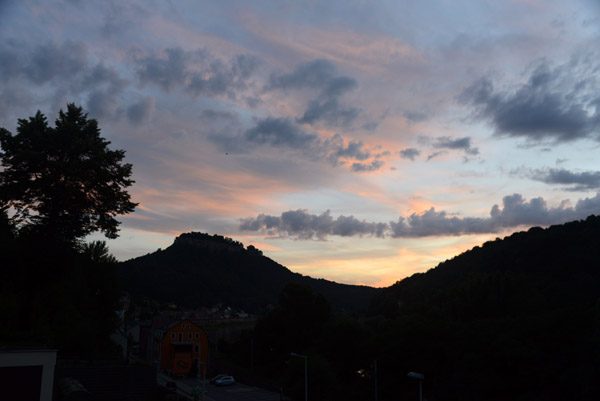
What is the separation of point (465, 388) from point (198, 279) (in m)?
162

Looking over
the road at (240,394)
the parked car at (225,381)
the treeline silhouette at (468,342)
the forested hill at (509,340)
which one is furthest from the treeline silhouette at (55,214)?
the forested hill at (509,340)

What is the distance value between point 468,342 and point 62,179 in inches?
1741

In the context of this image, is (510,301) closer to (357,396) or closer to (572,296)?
(572,296)

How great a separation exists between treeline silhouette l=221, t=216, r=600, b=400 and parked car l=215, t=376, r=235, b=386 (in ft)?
28.4

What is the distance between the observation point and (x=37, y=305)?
108ft

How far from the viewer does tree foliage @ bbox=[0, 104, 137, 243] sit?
106ft

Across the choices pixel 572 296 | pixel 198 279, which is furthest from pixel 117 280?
pixel 198 279

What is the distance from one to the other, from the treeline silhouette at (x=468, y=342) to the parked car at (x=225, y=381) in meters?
8.65

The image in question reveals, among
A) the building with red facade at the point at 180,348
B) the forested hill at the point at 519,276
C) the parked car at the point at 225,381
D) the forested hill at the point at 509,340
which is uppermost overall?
the forested hill at the point at 519,276

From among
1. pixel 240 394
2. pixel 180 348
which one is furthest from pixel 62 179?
pixel 180 348

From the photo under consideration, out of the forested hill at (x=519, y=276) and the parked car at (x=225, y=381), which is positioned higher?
the forested hill at (x=519, y=276)

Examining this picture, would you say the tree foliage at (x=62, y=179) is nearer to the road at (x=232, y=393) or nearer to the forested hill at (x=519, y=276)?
the road at (x=232, y=393)

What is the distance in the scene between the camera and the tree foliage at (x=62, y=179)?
32.3 metres

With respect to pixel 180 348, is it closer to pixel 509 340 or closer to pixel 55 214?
pixel 55 214
